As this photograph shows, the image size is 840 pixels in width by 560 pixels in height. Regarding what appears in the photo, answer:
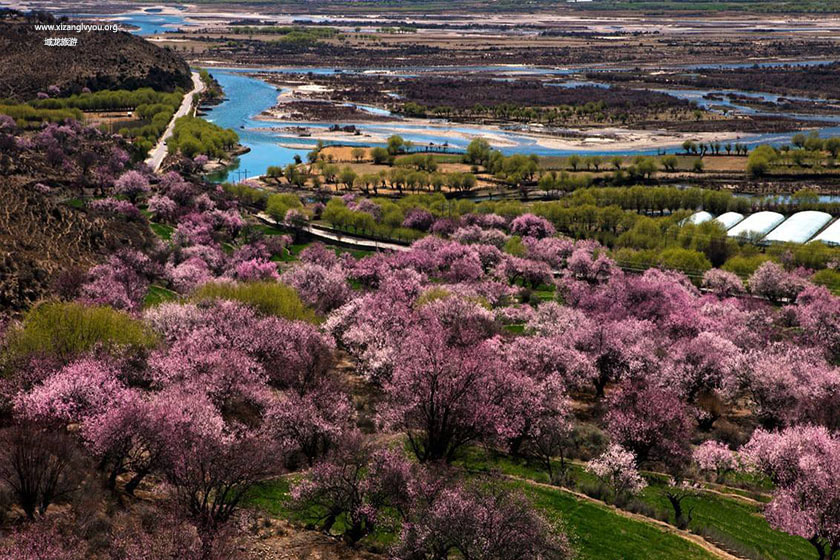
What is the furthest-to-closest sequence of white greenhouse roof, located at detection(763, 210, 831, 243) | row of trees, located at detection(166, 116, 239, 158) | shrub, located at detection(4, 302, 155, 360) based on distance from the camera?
row of trees, located at detection(166, 116, 239, 158)
white greenhouse roof, located at detection(763, 210, 831, 243)
shrub, located at detection(4, 302, 155, 360)

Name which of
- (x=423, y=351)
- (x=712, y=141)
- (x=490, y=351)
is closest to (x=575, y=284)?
(x=490, y=351)

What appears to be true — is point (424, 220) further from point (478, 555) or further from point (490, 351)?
point (478, 555)

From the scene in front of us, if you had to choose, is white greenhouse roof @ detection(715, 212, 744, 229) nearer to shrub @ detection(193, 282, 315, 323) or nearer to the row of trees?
shrub @ detection(193, 282, 315, 323)

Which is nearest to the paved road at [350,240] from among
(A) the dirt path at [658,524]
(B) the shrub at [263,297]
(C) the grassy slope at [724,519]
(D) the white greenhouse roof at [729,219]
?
(B) the shrub at [263,297]

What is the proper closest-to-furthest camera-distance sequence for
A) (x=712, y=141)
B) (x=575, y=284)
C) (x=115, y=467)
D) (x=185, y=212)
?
(x=115, y=467) → (x=575, y=284) → (x=185, y=212) → (x=712, y=141)

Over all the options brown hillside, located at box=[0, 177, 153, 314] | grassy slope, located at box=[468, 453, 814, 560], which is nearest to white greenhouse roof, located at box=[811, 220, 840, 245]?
grassy slope, located at box=[468, 453, 814, 560]

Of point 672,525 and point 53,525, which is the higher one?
point 53,525

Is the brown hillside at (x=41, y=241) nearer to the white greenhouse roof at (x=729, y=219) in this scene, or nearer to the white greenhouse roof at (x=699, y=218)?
the white greenhouse roof at (x=699, y=218)

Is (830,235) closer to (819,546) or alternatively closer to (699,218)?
(699,218)
